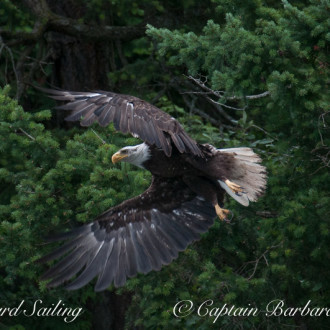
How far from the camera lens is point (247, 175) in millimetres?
6309

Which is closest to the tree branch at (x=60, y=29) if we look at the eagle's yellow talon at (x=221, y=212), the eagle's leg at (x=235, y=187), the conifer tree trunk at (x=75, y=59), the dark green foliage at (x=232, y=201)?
the conifer tree trunk at (x=75, y=59)

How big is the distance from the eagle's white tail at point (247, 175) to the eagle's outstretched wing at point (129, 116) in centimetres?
87

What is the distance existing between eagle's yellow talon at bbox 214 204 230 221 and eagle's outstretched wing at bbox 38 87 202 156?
0.70m

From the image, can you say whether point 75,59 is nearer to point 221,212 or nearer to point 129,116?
point 221,212

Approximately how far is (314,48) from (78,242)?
241 centimetres

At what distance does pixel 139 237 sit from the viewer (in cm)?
618

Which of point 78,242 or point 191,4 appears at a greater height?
point 191,4

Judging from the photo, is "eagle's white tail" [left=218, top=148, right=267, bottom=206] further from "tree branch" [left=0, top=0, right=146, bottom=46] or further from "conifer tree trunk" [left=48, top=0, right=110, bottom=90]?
"conifer tree trunk" [left=48, top=0, right=110, bottom=90]

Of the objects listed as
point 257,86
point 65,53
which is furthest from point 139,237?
point 65,53

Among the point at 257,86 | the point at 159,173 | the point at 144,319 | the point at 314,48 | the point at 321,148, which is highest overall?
the point at 314,48

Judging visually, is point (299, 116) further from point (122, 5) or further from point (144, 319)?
point (122, 5)

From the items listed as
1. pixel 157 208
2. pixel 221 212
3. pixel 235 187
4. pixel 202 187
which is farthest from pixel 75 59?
pixel 221 212

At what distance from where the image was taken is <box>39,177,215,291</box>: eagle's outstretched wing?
18.5 feet

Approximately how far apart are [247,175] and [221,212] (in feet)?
1.67
